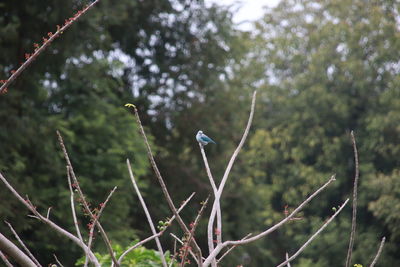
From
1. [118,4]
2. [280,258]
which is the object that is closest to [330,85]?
[280,258]

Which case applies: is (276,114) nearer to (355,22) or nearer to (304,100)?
(304,100)

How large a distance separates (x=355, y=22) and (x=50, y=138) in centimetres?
1620

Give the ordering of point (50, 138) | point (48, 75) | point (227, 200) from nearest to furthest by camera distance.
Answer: point (50, 138)
point (48, 75)
point (227, 200)

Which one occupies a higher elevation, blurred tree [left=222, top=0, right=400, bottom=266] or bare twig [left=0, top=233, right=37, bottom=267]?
bare twig [left=0, top=233, right=37, bottom=267]

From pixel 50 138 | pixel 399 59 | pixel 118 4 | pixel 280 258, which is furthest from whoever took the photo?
pixel 280 258

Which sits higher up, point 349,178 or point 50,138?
Answer: point 50,138

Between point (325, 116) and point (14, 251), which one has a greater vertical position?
point (14, 251)

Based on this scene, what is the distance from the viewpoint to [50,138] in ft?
51.5

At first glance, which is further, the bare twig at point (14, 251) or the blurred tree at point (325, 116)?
the blurred tree at point (325, 116)

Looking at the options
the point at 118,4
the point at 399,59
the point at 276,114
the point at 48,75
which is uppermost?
the point at 118,4

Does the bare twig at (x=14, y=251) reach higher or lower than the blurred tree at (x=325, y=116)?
higher

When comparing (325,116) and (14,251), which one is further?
(325,116)

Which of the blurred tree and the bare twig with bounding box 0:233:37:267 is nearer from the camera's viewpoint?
the bare twig with bounding box 0:233:37:267

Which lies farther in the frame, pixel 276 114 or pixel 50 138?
pixel 276 114
